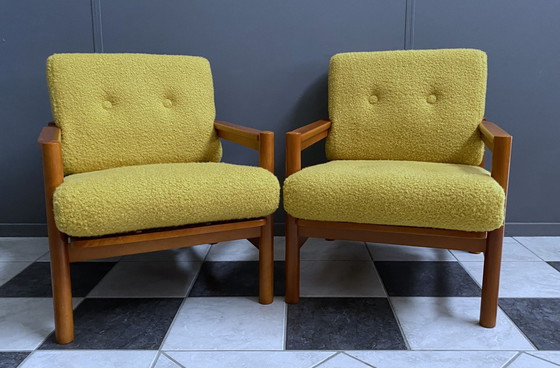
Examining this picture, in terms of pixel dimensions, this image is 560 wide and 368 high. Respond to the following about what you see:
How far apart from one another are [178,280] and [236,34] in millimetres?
976

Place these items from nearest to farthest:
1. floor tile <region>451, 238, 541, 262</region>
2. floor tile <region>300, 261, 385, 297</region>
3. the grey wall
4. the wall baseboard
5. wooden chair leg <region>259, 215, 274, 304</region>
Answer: wooden chair leg <region>259, 215, 274, 304</region> < floor tile <region>300, 261, 385, 297</region> < floor tile <region>451, 238, 541, 262</region> < the grey wall < the wall baseboard

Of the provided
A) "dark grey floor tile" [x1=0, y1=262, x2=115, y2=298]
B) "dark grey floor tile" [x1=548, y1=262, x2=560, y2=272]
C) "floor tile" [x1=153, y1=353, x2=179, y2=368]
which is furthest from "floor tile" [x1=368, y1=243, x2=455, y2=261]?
"dark grey floor tile" [x1=0, y1=262, x2=115, y2=298]

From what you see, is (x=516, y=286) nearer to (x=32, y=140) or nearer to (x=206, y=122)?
(x=206, y=122)

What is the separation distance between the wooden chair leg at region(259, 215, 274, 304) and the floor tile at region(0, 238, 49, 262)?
0.94 metres

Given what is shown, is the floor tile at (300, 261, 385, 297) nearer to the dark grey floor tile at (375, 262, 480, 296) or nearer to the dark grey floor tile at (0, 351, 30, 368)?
the dark grey floor tile at (375, 262, 480, 296)

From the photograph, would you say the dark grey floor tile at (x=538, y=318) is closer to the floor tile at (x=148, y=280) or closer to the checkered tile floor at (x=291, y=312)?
the checkered tile floor at (x=291, y=312)

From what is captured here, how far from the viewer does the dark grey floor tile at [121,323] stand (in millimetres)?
1060

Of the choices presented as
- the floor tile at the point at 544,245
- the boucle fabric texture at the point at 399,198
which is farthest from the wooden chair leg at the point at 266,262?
the floor tile at the point at 544,245

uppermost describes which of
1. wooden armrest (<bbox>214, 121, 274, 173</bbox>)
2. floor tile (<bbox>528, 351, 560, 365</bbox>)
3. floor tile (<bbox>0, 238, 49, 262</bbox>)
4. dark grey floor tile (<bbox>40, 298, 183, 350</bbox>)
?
wooden armrest (<bbox>214, 121, 274, 173</bbox>)

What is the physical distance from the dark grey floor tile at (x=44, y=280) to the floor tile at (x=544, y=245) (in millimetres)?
1592

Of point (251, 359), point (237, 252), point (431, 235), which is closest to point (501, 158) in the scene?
point (431, 235)

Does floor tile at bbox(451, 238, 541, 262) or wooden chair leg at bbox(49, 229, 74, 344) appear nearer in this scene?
wooden chair leg at bbox(49, 229, 74, 344)

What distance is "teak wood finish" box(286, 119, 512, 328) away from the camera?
3.54 feet

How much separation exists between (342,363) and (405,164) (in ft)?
2.08
